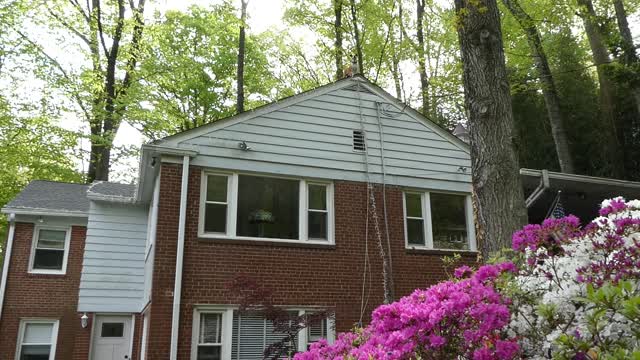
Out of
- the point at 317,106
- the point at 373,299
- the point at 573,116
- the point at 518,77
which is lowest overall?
the point at 373,299

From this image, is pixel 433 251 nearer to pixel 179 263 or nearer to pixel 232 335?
pixel 232 335

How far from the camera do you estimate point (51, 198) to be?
1662 cm

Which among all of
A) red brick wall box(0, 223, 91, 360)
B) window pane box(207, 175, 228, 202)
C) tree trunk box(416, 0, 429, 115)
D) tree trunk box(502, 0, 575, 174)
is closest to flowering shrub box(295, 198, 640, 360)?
window pane box(207, 175, 228, 202)

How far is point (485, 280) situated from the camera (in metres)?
3.37

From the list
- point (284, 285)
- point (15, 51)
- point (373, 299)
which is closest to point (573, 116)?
point (373, 299)

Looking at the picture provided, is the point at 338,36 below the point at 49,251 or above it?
above

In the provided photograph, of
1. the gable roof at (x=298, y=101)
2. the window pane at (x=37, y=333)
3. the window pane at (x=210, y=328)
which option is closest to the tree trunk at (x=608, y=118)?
the gable roof at (x=298, y=101)

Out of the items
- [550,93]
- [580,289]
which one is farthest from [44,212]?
[580,289]

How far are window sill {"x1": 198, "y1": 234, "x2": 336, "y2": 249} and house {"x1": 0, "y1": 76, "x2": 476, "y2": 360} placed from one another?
1.1 inches

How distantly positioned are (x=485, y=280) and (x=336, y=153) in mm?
7971

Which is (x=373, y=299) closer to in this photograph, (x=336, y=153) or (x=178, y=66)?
(x=336, y=153)

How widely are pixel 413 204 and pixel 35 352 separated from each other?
11678 millimetres

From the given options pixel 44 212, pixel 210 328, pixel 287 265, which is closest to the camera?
pixel 210 328

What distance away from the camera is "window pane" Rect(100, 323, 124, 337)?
14750 millimetres
